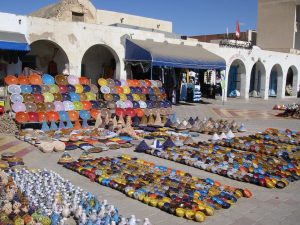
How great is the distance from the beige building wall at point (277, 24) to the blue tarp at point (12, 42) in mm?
25529

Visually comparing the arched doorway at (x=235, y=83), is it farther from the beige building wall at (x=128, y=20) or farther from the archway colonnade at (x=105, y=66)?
the beige building wall at (x=128, y=20)

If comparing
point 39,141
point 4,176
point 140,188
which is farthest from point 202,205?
point 39,141

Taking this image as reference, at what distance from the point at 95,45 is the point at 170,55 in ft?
12.0

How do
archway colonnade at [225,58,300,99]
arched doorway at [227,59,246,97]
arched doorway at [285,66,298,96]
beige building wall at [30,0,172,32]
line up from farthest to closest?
arched doorway at [285,66,298,96]
arched doorway at [227,59,246,97]
archway colonnade at [225,58,300,99]
beige building wall at [30,0,172,32]

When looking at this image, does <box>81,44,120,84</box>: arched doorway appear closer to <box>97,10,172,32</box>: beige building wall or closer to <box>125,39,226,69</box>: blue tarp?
<box>125,39,226,69</box>: blue tarp

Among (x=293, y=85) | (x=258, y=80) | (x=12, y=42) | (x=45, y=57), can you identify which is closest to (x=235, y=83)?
(x=258, y=80)

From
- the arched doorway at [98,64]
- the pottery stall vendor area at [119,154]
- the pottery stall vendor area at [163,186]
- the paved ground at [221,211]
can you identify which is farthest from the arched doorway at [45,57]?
the pottery stall vendor area at [163,186]

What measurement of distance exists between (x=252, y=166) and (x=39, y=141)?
15.9 feet

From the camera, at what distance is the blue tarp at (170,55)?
1647cm

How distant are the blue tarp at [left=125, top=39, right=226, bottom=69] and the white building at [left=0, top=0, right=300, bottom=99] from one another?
340mm

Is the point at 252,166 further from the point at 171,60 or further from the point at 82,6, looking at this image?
the point at 82,6

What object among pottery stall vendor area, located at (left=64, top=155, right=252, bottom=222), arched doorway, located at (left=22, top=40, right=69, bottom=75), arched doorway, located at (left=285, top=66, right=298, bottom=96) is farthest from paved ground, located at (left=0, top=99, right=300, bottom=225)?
arched doorway, located at (left=285, top=66, right=298, bottom=96)

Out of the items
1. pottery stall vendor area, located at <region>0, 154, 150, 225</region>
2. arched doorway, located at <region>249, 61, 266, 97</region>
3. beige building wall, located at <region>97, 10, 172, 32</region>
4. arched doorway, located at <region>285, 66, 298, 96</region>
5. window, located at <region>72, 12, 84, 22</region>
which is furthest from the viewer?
arched doorway, located at <region>285, 66, 298, 96</region>

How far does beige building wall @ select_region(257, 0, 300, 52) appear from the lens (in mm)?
33094
